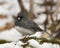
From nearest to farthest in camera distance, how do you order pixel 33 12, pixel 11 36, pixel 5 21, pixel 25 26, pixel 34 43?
1. pixel 34 43
2. pixel 25 26
3. pixel 11 36
4. pixel 5 21
5. pixel 33 12

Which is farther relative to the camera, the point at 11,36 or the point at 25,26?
the point at 11,36

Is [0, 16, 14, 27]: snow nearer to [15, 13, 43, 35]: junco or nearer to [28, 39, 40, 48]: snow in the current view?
[15, 13, 43, 35]: junco

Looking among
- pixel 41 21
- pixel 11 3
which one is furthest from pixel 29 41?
pixel 11 3

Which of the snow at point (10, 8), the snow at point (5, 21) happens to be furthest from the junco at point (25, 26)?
the snow at point (10, 8)

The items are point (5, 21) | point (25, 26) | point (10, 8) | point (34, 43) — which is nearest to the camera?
point (34, 43)

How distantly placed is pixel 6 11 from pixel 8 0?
3.79ft

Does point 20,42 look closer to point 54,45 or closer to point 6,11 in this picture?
point 54,45

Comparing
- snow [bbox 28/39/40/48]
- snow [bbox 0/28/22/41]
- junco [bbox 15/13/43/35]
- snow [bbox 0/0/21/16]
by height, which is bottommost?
snow [bbox 0/0/21/16]

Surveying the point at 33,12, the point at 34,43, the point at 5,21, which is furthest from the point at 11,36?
the point at 34,43

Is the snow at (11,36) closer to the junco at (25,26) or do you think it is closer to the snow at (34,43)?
the junco at (25,26)

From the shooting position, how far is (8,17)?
10.3 metres

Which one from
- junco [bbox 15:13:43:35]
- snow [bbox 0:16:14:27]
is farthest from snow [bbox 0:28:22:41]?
snow [bbox 0:16:14:27]

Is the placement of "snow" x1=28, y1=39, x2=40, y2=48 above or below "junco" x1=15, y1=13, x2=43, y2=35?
above

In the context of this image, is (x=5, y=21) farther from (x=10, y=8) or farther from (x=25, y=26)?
(x=25, y=26)
